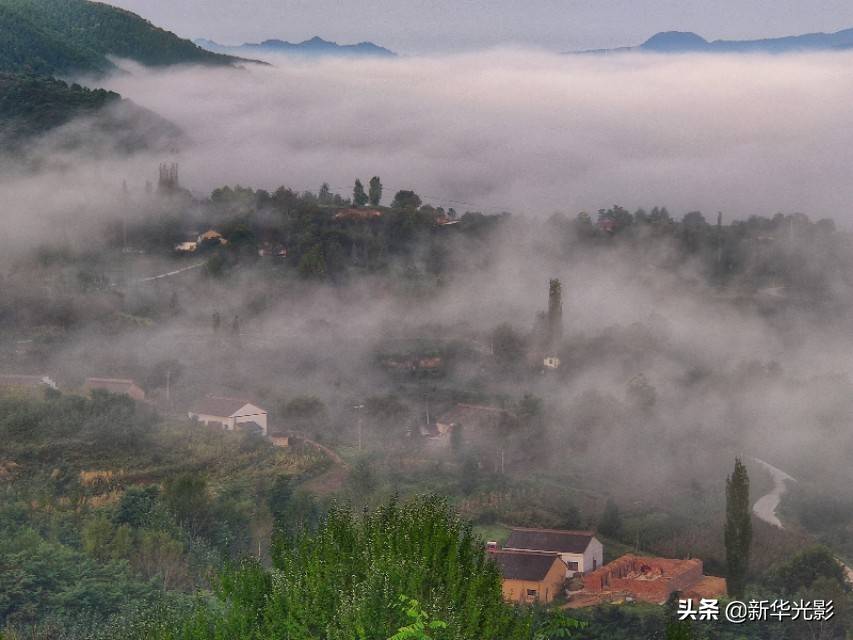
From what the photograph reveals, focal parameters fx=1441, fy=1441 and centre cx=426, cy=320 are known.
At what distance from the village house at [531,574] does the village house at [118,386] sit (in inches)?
529

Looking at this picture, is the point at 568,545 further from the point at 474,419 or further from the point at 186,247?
the point at 186,247

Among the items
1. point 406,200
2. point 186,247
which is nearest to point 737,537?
point 186,247

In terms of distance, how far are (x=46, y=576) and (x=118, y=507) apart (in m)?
5.07

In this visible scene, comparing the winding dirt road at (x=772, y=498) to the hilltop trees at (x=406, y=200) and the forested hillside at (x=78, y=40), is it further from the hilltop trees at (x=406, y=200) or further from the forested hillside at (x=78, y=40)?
the forested hillside at (x=78, y=40)

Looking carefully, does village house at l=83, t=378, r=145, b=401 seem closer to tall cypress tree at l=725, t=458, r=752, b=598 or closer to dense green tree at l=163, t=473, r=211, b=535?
dense green tree at l=163, t=473, r=211, b=535

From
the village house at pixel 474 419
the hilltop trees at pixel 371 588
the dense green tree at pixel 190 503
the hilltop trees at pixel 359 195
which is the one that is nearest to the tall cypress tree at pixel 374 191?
the hilltop trees at pixel 359 195

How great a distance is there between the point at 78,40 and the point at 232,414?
3817cm

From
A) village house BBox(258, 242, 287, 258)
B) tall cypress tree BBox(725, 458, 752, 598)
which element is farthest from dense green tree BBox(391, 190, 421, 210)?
tall cypress tree BBox(725, 458, 752, 598)

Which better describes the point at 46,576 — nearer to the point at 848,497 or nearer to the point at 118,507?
the point at 118,507

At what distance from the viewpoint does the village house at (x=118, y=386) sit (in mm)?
34906

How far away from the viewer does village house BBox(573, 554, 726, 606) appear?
75.7 feet

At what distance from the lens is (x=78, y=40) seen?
66938mm

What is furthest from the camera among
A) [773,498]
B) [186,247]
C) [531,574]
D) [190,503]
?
[186,247]

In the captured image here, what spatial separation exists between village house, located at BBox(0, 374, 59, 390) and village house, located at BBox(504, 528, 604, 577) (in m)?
13.3
